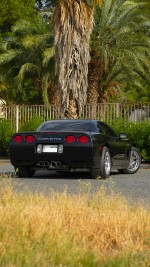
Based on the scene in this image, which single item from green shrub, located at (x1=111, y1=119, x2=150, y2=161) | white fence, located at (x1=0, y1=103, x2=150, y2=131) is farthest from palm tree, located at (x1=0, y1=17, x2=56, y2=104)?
green shrub, located at (x1=111, y1=119, x2=150, y2=161)

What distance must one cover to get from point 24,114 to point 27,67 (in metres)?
11.0

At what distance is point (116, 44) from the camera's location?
3841cm

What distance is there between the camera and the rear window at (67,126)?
18.4 metres

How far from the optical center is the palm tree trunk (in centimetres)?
2917

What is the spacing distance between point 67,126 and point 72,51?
11158 millimetres

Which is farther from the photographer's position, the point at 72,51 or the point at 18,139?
the point at 72,51

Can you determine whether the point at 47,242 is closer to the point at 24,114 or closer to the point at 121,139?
the point at 121,139

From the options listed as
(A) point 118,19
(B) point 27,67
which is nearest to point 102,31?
(A) point 118,19

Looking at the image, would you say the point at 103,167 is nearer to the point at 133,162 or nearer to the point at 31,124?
the point at 133,162

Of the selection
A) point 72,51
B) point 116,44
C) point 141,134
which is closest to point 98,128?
point 141,134

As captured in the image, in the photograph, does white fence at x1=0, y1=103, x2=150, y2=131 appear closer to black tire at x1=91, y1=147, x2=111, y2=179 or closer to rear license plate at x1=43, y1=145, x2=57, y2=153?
black tire at x1=91, y1=147, x2=111, y2=179

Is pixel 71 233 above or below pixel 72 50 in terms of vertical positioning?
below

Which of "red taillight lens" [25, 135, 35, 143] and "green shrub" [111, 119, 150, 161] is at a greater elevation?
"red taillight lens" [25, 135, 35, 143]

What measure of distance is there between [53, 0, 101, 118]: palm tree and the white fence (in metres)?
0.54
